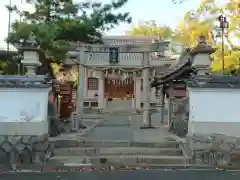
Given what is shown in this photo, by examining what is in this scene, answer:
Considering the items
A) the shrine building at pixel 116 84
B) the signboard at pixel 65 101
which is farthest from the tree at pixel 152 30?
the signboard at pixel 65 101

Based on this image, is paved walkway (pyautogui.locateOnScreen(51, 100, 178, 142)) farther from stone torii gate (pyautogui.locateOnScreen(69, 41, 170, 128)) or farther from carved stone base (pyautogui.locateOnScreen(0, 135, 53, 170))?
carved stone base (pyautogui.locateOnScreen(0, 135, 53, 170))

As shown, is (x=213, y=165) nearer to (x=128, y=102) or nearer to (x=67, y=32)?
(x=67, y=32)

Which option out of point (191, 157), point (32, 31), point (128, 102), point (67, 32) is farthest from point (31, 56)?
point (128, 102)

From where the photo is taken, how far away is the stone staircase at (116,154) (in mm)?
11906

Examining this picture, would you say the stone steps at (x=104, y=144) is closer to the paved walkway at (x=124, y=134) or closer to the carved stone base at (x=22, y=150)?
the paved walkway at (x=124, y=134)

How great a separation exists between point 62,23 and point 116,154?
26.1 ft

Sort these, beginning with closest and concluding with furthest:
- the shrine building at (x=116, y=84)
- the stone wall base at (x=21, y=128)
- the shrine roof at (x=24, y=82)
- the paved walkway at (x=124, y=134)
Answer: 1. the stone wall base at (x=21, y=128)
2. the shrine roof at (x=24, y=82)
3. the paved walkway at (x=124, y=134)
4. the shrine building at (x=116, y=84)

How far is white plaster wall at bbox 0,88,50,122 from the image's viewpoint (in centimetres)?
1276

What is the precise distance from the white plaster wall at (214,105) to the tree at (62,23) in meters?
7.48

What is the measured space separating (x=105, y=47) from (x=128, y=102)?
21320 millimetres

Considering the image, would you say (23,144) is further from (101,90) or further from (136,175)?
(101,90)

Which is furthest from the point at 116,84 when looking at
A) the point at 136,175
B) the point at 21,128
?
the point at 136,175

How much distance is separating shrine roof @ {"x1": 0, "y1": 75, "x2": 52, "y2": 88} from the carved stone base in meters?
1.69

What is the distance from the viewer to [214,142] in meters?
12.4
